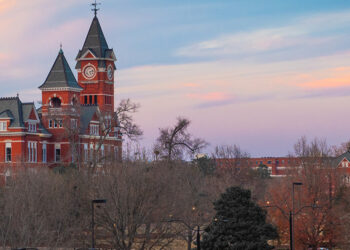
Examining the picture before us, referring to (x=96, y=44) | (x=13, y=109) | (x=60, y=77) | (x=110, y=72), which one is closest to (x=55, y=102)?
(x=60, y=77)

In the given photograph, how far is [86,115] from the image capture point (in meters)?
121

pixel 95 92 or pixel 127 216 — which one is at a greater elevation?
pixel 95 92

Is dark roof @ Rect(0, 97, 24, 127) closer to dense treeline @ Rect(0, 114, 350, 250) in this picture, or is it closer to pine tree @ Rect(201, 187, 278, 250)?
dense treeline @ Rect(0, 114, 350, 250)

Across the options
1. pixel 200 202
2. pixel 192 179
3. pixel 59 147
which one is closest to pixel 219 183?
pixel 192 179

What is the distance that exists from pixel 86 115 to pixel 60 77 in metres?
7.10

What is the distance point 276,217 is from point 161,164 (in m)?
12.4

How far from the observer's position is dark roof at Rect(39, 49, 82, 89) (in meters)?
118

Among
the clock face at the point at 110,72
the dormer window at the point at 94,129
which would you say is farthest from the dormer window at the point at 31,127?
the clock face at the point at 110,72

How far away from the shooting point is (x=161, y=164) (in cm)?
7238

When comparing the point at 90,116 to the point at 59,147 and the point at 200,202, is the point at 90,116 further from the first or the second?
the point at 200,202

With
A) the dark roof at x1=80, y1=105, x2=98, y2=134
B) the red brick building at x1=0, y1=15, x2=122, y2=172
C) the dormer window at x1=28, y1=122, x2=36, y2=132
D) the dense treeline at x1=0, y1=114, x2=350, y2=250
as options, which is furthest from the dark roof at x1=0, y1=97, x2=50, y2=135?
the dense treeline at x1=0, y1=114, x2=350, y2=250

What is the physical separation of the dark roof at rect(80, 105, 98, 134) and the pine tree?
214ft

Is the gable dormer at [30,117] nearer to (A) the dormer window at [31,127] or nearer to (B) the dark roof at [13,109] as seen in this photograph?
(A) the dormer window at [31,127]

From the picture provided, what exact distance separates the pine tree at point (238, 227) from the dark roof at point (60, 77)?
220 feet
